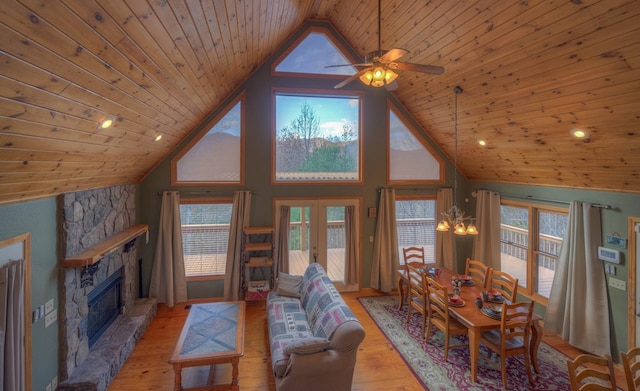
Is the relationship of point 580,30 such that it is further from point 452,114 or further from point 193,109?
point 193,109

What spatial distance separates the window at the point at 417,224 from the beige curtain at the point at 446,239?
127 mm

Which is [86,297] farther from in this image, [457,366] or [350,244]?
[457,366]

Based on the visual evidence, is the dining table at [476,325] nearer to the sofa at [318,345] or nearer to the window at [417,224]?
the sofa at [318,345]

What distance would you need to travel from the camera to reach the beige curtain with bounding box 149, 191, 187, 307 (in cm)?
580

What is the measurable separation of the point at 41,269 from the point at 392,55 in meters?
3.88

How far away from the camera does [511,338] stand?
3.85m

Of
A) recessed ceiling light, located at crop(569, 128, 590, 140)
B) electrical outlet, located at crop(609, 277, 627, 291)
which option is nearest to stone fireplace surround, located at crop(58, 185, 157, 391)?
recessed ceiling light, located at crop(569, 128, 590, 140)

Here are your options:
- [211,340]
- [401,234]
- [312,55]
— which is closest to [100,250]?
[211,340]

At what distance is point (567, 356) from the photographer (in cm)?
436

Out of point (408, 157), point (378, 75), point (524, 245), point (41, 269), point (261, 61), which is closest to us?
point (378, 75)

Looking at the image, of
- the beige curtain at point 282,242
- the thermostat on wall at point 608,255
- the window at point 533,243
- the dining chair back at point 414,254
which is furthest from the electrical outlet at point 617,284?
the beige curtain at point 282,242

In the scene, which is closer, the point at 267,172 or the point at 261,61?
the point at 261,61

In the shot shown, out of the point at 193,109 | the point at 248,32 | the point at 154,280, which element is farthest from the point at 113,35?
the point at 154,280

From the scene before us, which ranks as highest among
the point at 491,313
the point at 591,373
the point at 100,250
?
the point at 100,250
